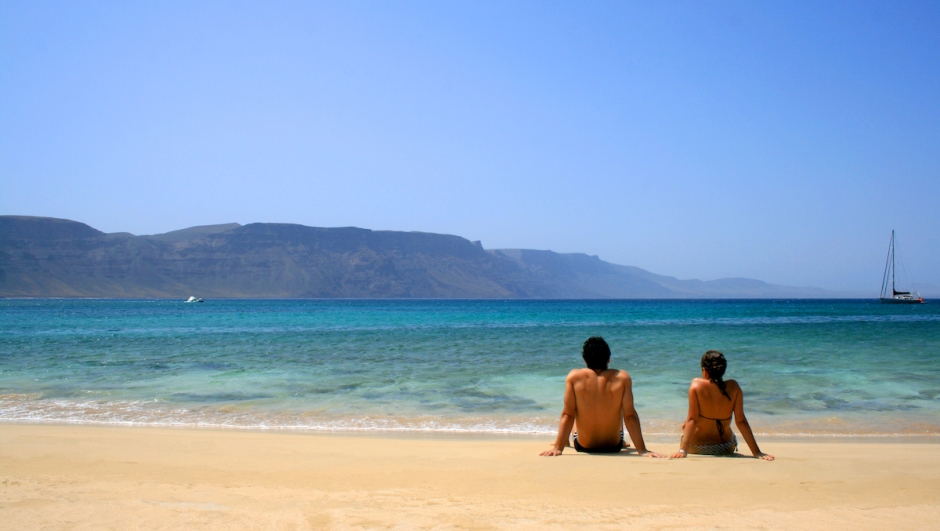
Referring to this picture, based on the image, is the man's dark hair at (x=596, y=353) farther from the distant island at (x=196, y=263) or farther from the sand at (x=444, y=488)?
the distant island at (x=196, y=263)

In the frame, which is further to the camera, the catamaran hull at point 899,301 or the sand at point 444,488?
the catamaran hull at point 899,301

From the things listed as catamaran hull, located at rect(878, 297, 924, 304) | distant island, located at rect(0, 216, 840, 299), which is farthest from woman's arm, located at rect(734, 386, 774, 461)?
distant island, located at rect(0, 216, 840, 299)

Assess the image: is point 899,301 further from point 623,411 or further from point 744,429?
point 623,411

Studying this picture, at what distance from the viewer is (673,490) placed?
15.8 ft

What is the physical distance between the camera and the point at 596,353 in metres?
5.85

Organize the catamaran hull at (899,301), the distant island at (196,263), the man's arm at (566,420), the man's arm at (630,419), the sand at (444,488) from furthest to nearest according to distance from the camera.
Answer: the distant island at (196,263) → the catamaran hull at (899,301) → the man's arm at (566,420) → the man's arm at (630,419) → the sand at (444,488)

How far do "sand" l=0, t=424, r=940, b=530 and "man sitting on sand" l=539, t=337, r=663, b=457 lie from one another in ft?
0.81

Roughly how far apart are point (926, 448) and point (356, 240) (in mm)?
197236

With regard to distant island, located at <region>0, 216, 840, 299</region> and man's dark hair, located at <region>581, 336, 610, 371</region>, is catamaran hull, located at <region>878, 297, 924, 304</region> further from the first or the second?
distant island, located at <region>0, 216, 840, 299</region>

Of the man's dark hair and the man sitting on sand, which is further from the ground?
the man's dark hair

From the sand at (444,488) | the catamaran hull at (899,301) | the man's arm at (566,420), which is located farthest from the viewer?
the catamaran hull at (899,301)

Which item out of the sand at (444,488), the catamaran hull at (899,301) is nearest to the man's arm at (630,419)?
the sand at (444,488)

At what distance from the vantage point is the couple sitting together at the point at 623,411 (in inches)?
231

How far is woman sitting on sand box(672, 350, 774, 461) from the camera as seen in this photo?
5918 mm
